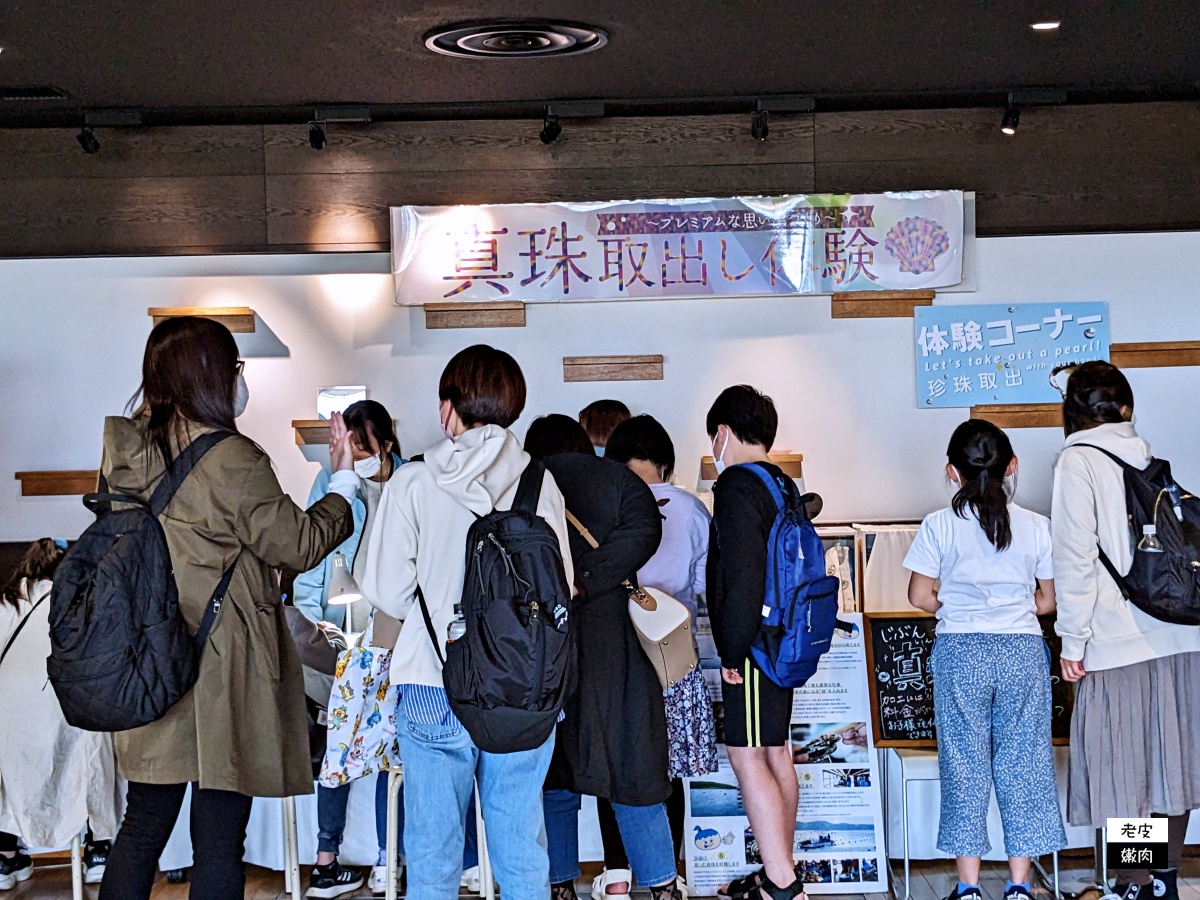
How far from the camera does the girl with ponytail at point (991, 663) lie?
325cm

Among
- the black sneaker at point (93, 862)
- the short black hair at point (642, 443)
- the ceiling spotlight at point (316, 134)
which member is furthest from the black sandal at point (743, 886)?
the ceiling spotlight at point (316, 134)

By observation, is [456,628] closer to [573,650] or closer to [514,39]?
[573,650]

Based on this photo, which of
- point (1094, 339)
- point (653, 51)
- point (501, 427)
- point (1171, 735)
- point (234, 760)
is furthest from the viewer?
point (1094, 339)

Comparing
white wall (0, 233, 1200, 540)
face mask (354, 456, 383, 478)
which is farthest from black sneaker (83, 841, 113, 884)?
face mask (354, 456, 383, 478)

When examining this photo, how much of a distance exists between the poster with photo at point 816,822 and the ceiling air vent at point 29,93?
2932 millimetres

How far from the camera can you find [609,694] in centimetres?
309

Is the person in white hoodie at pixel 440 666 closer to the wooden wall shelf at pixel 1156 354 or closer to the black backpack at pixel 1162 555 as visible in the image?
the black backpack at pixel 1162 555

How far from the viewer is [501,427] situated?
2596 millimetres

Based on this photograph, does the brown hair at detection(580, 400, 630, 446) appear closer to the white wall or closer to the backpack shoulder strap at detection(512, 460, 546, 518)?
the white wall

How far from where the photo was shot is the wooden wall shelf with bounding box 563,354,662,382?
465 cm

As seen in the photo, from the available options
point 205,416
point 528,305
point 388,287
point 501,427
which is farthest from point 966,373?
point 205,416

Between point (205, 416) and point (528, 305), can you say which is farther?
point (528, 305)

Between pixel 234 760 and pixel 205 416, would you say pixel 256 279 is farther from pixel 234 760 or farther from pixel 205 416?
pixel 234 760

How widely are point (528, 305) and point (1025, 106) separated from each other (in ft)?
6.58
